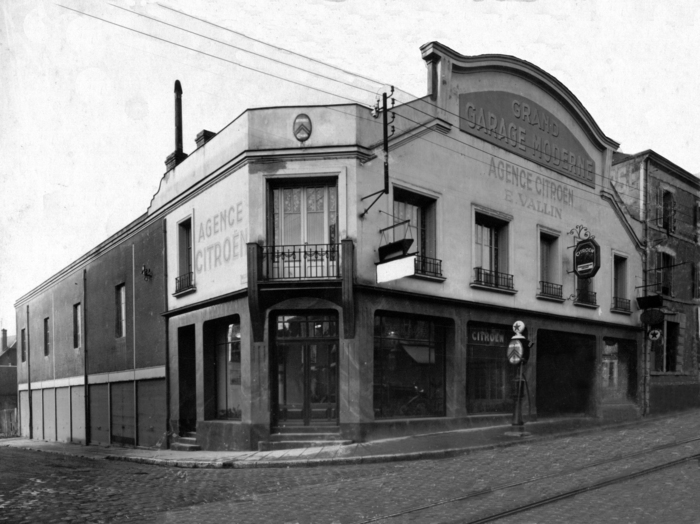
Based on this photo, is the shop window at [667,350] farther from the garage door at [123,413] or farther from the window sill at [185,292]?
the garage door at [123,413]

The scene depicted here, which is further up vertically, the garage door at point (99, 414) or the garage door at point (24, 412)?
the garage door at point (99, 414)

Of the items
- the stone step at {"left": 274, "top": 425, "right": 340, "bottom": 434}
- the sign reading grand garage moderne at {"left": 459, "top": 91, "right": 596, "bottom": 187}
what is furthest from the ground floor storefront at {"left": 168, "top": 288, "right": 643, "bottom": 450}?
the sign reading grand garage moderne at {"left": 459, "top": 91, "right": 596, "bottom": 187}

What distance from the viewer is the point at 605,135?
23.2 m

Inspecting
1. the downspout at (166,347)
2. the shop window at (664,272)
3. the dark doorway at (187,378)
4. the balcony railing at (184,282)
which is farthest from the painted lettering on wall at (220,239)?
the shop window at (664,272)

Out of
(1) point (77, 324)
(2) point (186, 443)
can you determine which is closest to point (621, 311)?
(2) point (186, 443)

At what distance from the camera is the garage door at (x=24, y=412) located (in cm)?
3366

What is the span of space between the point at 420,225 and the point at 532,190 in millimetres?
5069

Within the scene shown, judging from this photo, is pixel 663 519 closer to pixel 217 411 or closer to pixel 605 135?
pixel 217 411

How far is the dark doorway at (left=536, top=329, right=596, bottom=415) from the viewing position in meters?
21.3

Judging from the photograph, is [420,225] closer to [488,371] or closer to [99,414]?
[488,371]

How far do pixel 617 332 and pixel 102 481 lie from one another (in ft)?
59.1

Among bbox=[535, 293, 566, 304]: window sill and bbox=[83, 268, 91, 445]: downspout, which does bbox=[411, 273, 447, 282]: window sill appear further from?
bbox=[83, 268, 91, 445]: downspout

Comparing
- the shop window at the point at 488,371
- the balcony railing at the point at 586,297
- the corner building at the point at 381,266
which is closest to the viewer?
the corner building at the point at 381,266

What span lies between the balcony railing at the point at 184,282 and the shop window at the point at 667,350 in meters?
17.6
